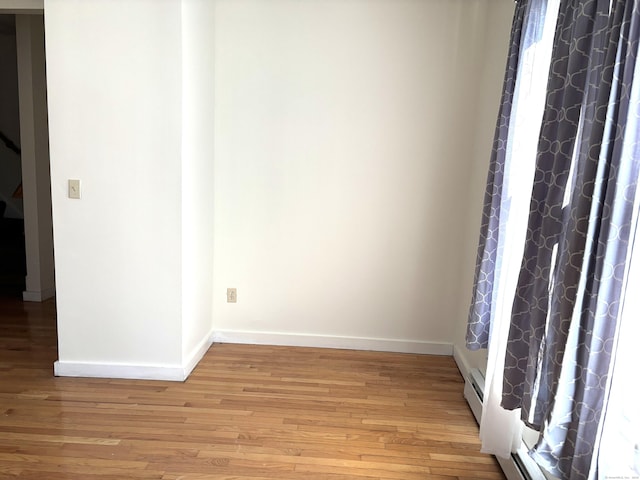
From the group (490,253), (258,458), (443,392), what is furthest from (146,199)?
(443,392)

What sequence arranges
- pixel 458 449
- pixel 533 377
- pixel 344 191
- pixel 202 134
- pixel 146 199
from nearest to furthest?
pixel 533 377 → pixel 458 449 → pixel 146 199 → pixel 202 134 → pixel 344 191

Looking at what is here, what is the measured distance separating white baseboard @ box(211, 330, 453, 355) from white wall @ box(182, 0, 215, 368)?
0.76 ft

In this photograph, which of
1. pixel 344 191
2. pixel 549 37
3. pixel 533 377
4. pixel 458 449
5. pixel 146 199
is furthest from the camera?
pixel 344 191

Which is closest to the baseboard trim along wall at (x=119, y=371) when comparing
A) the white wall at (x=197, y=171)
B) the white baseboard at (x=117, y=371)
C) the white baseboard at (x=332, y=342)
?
the white baseboard at (x=117, y=371)

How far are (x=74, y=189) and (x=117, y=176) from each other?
267 mm

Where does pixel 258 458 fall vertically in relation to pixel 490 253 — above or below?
below

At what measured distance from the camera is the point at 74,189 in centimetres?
260

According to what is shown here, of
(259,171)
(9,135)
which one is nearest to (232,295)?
(259,171)

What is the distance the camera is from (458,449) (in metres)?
2.18

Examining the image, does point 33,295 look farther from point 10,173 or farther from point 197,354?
point 10,173

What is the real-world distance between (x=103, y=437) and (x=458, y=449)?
1725 mm

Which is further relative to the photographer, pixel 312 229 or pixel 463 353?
pixel 312 229

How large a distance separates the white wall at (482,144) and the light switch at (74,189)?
8.03 ft

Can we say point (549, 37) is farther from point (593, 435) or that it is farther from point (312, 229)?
point (312, 229)
